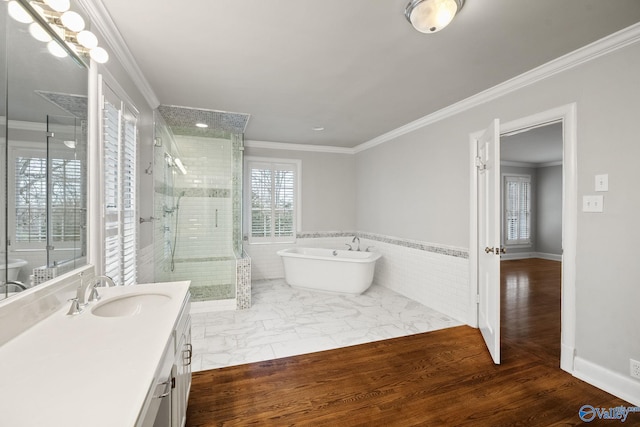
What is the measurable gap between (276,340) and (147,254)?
5.18 ft

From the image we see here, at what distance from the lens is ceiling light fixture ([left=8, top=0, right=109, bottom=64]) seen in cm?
123

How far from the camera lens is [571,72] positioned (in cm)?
227

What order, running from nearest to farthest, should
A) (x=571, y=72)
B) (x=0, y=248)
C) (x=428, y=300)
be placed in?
(x=0, y=248)
(x=571, y=72)
(x=428, y=300)

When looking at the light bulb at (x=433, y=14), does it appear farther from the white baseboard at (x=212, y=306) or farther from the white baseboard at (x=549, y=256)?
the white baseboard at (x=549, y=256)

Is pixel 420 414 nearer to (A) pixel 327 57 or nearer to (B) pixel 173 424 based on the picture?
(B) pixel 173 424

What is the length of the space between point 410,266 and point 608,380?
2261 mm

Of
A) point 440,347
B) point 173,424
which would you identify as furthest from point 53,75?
point 440,347

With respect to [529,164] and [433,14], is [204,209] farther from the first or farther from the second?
[529,164]

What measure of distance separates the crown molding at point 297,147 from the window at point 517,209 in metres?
4.62

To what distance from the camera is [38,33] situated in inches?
51.8

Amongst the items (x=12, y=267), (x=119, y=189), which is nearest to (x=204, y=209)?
(x=119, y=189)

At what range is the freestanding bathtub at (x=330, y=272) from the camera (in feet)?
13.6

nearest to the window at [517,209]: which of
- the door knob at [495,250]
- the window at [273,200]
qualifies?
the window at [273,200]

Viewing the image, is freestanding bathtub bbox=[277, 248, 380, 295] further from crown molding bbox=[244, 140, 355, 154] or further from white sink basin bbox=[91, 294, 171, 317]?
white sink basin bbox=[91, 294, 171, 317]
